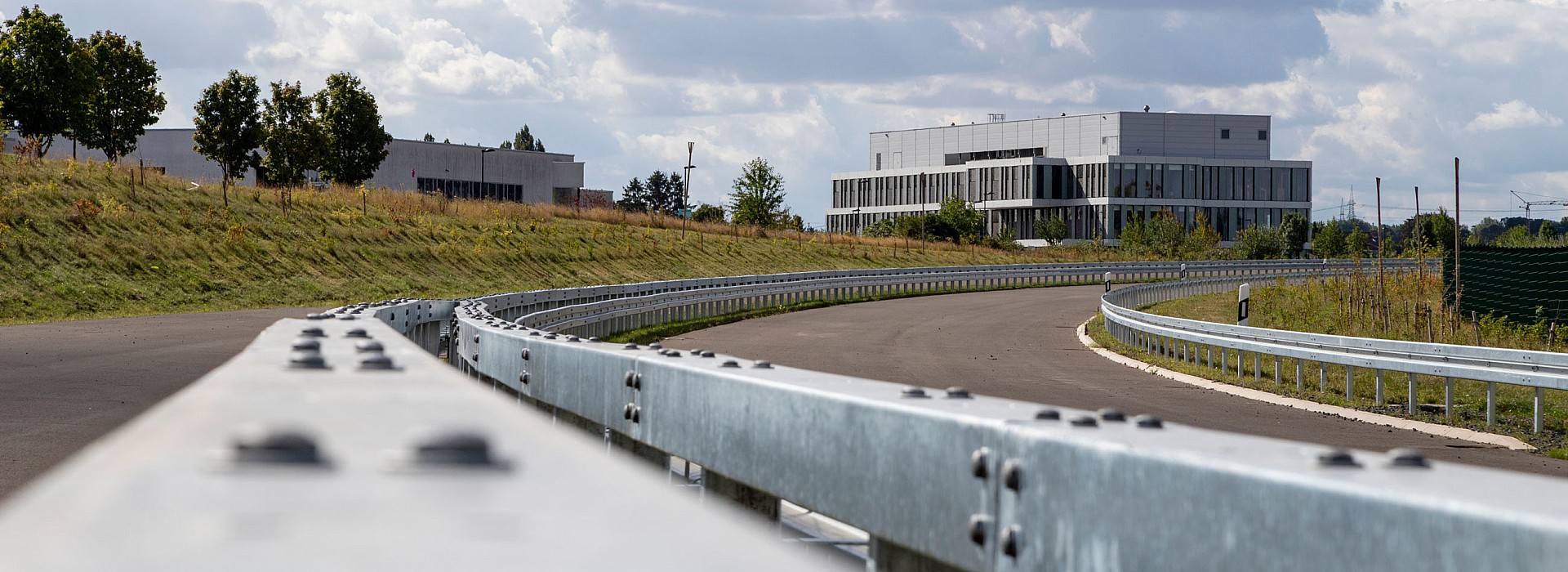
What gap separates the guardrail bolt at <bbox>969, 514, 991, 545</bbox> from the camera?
151 inches

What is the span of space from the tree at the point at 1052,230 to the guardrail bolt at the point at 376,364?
432ft

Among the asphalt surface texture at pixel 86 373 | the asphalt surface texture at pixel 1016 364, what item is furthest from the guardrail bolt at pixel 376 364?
the asphalt surface texture at pixel 1016 364

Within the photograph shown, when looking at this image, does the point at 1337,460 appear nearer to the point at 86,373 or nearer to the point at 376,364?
the point at 376,364

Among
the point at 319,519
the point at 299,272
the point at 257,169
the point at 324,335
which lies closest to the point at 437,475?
the point at 319,519

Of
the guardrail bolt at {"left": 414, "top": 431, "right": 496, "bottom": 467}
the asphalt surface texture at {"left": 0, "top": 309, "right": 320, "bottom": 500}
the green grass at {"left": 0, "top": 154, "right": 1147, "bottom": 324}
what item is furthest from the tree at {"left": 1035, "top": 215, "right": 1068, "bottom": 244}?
the guardrail bolt at {"left": 414, "top": 431, "right": 496, "bottom": 467}

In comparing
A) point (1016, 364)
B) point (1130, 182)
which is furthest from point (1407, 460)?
point (1130, 182)

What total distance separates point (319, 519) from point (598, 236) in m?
67.1

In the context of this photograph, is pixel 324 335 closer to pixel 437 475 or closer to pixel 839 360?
pixel 437 475

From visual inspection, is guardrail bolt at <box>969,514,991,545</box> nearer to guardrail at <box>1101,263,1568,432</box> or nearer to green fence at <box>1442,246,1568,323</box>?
guardrail at <box>1101,263,1568,432</box>

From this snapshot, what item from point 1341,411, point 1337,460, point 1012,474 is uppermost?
point 1337,460

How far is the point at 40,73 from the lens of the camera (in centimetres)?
7169

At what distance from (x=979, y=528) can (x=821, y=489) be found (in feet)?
3.38

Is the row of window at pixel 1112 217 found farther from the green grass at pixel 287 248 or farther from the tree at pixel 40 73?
the tree at pixel 40 73

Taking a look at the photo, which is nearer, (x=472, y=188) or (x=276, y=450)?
(x=276, y=450)
